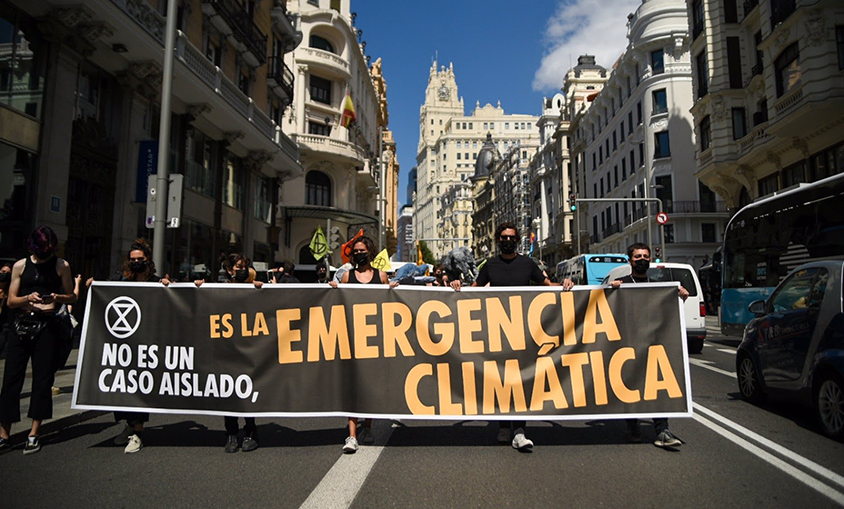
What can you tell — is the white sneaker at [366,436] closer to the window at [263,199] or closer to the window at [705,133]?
the window at [263,199]

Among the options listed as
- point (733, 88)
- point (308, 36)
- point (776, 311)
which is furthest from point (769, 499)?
point (308, 36)

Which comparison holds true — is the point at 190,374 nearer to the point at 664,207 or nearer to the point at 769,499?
the point at 769,499

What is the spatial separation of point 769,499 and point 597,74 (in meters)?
74.0

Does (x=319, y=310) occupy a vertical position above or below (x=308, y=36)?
below

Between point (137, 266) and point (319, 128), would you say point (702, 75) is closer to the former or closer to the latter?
point (319, 128)

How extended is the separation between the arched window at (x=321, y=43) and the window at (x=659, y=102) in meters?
24.6

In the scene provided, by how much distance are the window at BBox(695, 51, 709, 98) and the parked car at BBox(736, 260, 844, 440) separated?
2881 centimetres

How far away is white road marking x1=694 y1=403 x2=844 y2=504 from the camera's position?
412 cm

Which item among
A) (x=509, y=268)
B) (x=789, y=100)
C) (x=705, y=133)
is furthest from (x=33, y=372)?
(x=705, y=133)

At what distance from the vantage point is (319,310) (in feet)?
18.5

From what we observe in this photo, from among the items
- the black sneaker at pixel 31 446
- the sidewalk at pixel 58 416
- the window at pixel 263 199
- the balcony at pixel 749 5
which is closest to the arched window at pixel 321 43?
the window at pixel 263 199

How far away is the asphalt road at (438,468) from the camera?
3.96m

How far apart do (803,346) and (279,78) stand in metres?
25.6

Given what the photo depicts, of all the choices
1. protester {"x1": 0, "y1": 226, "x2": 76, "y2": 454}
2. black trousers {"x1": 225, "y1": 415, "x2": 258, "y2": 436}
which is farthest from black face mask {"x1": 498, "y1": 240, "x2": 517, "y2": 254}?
protester {"x1": 0, "y1": 226, "x2": 76, "y2": 454}
